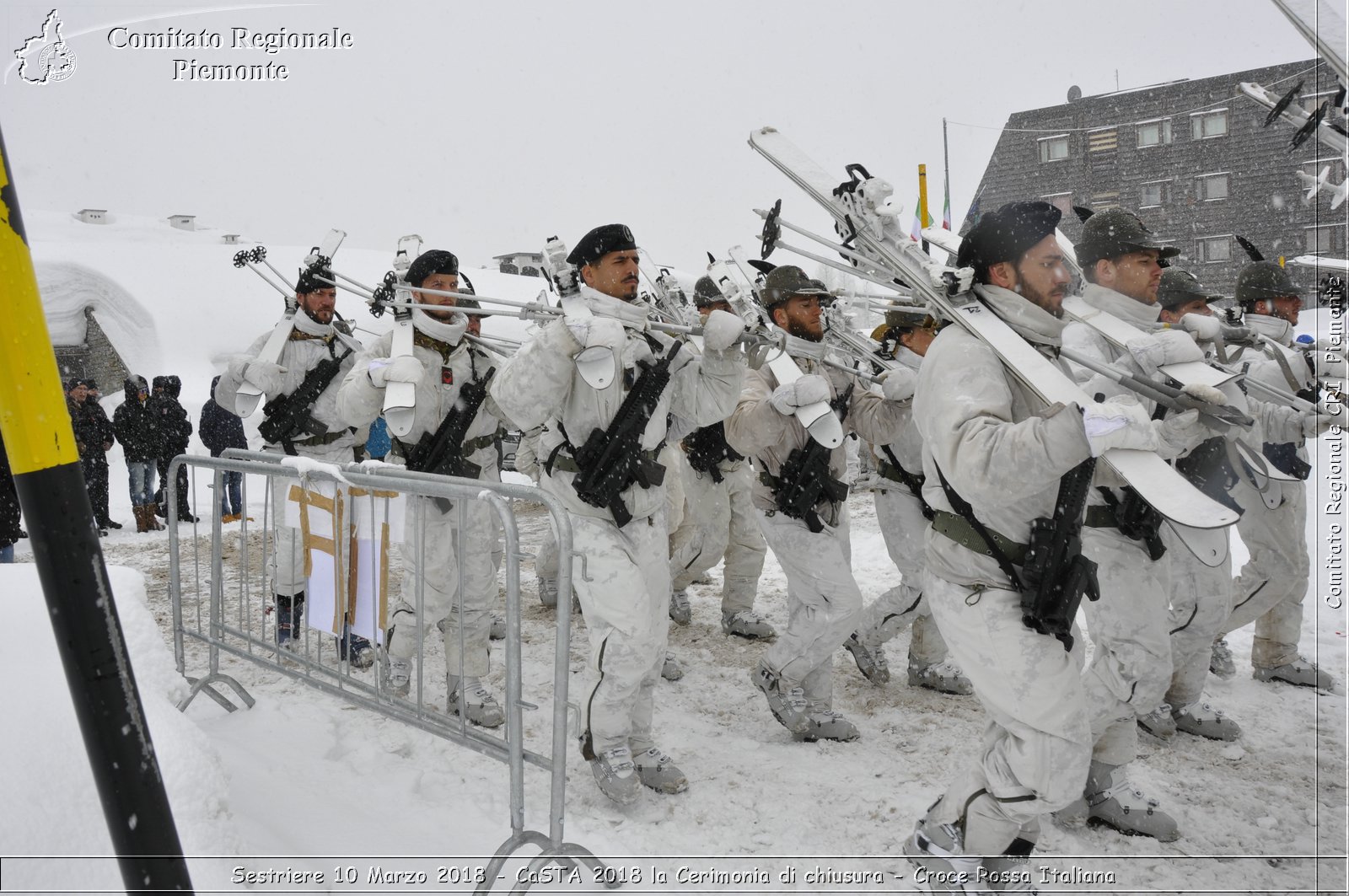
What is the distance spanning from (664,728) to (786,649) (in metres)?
0.78

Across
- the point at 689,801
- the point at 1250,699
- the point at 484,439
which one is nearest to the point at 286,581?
the point at 484,439

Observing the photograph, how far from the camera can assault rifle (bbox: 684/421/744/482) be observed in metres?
6.11

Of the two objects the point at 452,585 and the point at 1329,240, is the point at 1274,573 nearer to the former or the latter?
the point at 1329,240

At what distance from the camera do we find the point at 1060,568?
252 cm

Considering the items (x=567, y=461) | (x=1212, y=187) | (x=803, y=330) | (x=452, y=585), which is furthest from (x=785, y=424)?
(x=1212, y=187)

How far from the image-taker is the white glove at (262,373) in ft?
15.9

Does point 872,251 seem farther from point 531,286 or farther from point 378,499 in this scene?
point 531,286

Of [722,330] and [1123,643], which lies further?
[722,330]

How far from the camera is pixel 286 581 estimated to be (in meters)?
4.95

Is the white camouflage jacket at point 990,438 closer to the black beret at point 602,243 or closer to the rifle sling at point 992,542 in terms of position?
the rifle sling at point 992,542

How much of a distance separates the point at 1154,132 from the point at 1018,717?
21.2 m

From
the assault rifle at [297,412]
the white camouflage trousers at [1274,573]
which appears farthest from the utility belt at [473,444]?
the white camouflage trousers at [1274,573]

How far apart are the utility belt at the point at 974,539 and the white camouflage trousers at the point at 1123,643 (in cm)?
86

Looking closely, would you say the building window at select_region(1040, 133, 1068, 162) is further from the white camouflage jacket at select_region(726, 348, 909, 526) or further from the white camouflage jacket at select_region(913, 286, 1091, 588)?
the white camouflage jacket at select_region(913, 286, 1091, 588)
